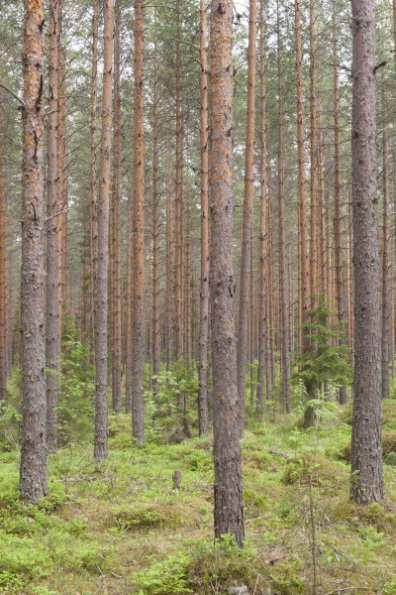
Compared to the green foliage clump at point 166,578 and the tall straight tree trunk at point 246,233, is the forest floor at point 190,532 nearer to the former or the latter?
the green foliage clump at point 166,578

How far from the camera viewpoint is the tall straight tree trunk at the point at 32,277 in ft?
26.7

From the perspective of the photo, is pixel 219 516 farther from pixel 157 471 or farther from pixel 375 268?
pixel 157 471

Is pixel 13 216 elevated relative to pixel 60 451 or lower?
elevated

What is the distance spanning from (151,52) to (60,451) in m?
14.4

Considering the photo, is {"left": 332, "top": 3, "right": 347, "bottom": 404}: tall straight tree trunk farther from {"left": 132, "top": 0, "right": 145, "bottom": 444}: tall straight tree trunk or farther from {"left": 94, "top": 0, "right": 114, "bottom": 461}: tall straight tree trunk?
{"left": 94, "top": 0, "right": 114, "bottom": 461}: tall straight tree trunk

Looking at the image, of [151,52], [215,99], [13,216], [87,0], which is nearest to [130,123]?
[151,52]

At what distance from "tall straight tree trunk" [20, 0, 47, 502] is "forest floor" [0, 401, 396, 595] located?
54 cm

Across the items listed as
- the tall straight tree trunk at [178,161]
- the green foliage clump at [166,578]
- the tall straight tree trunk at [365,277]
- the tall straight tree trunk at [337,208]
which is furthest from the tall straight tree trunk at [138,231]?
the tall straight tree trunk at [337,208]

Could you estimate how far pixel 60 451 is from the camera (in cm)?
1354

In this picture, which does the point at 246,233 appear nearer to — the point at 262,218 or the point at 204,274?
the point at 204,274

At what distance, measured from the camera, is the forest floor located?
5.82 metres

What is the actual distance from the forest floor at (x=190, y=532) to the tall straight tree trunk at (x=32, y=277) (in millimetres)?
542

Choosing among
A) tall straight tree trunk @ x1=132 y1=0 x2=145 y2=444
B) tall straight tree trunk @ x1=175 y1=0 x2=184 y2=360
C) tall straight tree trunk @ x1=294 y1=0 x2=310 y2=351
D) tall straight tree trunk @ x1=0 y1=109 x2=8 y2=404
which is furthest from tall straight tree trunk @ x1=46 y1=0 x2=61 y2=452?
tall straight tree trunk @ x1=294 y1=0 x2=310 y2=351

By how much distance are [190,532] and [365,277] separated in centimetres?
426
